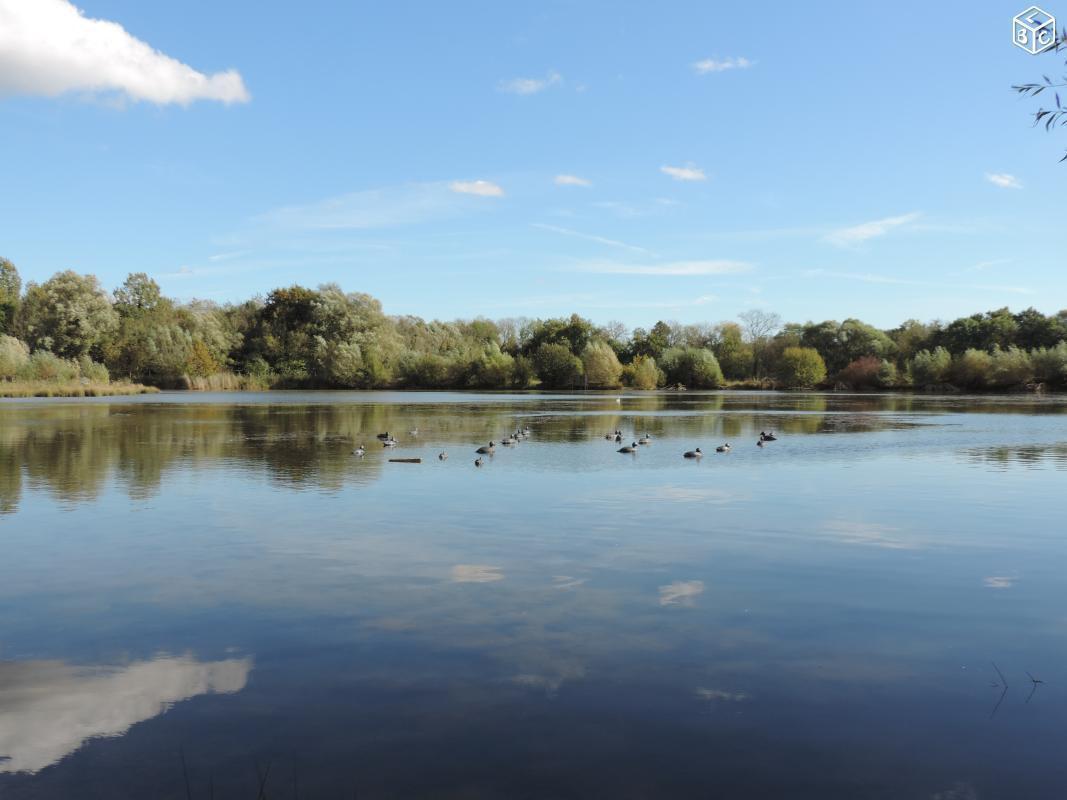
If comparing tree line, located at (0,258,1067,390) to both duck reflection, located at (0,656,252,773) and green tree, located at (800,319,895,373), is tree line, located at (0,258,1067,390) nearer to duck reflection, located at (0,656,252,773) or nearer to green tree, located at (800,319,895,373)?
green tree, located at (800,319,895,373)

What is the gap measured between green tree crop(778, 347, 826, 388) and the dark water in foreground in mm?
77747

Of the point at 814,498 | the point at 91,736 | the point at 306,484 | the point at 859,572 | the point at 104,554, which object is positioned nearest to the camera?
the point at 91,736

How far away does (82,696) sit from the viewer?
213 inches

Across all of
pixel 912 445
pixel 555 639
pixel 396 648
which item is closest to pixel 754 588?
pixel 555 639

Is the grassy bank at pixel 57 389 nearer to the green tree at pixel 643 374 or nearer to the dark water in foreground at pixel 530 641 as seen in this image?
the dark water in foreground at pixel 530 641

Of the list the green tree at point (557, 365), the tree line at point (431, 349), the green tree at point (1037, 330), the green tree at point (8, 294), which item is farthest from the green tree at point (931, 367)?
the green tree at point (8, 294)

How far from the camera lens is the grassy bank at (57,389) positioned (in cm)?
5088

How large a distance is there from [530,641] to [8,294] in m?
87.6

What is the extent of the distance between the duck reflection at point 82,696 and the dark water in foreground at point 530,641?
23 millimetres

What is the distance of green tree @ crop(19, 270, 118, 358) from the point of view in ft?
227

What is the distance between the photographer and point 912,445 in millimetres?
23812

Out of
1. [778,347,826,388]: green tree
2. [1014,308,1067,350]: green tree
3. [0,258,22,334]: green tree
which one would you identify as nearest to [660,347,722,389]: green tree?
[778,347,826,388]: green tree

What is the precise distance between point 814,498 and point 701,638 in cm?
828

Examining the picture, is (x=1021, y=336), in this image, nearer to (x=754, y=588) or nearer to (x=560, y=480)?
(x=560, y=480)
